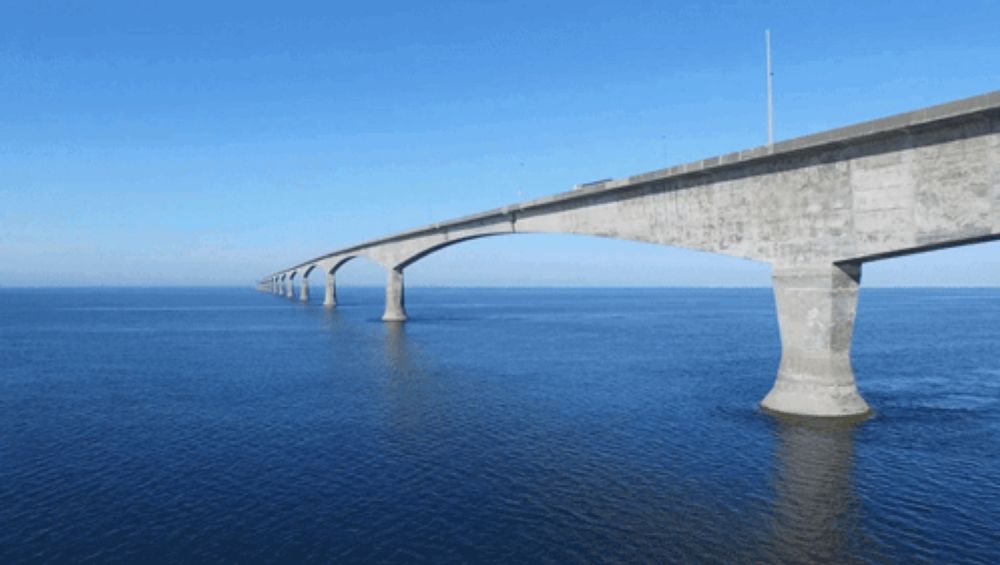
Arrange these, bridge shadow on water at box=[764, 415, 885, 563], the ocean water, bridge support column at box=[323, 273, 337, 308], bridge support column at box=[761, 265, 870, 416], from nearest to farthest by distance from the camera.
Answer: bridge shadow on water at box=[764, 415, 885, 563] → the ocean water → bridge support column at box=[761, 265, 870, 416] → bridge support column at box=[323, 273, 337, 308]

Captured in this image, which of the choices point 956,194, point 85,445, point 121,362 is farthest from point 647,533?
point 121,362

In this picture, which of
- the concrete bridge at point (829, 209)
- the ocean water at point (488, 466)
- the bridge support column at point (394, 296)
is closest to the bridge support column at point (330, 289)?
the bridge support column at point (394, 296)

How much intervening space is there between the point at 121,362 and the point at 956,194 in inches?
2242

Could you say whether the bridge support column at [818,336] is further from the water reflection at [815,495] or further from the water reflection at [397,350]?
the water reflection at [397,350]

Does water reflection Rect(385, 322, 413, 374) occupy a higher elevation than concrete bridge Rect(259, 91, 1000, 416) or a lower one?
lower

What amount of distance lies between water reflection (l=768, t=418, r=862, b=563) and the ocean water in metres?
0.08

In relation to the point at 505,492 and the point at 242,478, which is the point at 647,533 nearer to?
the point at 505,492

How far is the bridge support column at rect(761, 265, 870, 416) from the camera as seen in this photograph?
27.1 meters

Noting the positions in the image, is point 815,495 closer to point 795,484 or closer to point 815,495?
point 815,495

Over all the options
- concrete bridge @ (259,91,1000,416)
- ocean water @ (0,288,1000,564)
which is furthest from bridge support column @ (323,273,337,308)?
concrete bridge @ (259,91,1000,416)

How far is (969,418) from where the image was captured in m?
30.0

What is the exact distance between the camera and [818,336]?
2742cm

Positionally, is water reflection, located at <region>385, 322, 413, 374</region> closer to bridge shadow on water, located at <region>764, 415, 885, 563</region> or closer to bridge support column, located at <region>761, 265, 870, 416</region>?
→ bridge support column, located at <region>761, 265, 870, 416</region>

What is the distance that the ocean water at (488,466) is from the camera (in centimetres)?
1662
